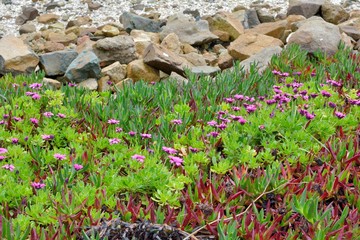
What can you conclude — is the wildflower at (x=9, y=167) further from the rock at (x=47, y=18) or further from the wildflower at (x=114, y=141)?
the rock at (x=47, y=18)

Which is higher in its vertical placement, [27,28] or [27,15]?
[27,28]

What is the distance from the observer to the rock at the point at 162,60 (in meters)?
7.37

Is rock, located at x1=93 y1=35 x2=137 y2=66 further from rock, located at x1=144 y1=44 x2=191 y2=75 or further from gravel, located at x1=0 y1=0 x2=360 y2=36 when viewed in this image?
gravel, located at x1=0 y1=0 x2=360 y2=36

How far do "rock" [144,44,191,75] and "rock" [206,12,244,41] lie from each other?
11.6ft

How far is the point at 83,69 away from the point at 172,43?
88.4 inches

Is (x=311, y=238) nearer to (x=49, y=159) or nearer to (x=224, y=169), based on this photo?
(x=224, y=169)

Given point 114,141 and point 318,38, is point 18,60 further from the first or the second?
point 114,141

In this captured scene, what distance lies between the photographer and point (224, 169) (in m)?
3.15

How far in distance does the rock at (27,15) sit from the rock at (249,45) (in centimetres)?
675

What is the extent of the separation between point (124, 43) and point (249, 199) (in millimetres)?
6037

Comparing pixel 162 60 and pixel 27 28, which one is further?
pixel 27 28

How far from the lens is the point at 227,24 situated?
1095 cm

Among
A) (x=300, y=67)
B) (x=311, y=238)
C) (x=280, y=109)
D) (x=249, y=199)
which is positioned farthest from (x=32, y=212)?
(x=300, y=67)

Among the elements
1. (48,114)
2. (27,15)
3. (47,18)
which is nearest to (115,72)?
(48,114)
